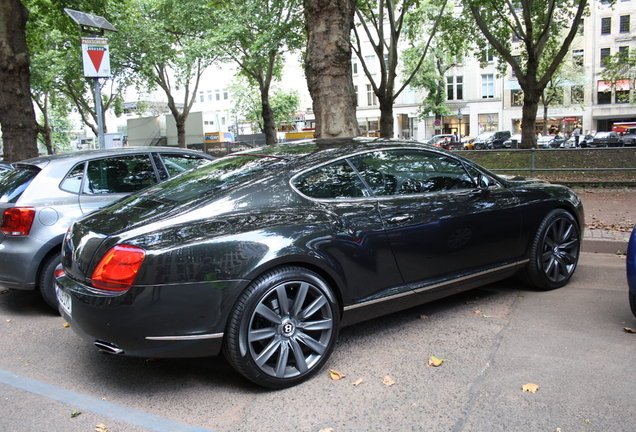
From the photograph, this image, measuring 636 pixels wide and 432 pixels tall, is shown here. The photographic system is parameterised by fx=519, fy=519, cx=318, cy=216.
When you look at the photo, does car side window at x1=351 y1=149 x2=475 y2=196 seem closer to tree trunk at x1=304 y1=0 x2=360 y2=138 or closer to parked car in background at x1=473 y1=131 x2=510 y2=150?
tree trunk at x1=304 y1=0 x2=360 y2=138

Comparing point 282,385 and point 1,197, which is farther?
point 1,197

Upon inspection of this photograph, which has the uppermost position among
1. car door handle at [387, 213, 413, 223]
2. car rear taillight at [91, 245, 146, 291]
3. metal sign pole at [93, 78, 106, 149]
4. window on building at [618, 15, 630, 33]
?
window on building at [618, 15, 630, 33]

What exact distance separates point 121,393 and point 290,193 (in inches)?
65.8

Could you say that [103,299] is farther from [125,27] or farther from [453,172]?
[125,27]

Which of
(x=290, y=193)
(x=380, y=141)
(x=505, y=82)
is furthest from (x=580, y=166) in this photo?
(x=505, y=82)

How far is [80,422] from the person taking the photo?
2.94m

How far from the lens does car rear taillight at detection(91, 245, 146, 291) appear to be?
2.91 meters

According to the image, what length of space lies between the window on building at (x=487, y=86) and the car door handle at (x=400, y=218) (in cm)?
5565

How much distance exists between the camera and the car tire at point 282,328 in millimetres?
3059

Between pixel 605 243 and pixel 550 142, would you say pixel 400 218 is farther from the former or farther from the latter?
pixel 550 142

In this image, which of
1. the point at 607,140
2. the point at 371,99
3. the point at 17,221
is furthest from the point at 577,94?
the point at 17,221

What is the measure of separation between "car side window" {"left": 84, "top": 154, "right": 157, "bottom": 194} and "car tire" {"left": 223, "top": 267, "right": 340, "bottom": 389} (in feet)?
9.61

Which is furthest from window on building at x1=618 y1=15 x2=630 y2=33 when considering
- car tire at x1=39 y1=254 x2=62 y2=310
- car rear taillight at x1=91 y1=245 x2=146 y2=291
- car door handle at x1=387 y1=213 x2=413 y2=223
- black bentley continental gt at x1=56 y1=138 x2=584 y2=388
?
car rear taillight at x1=91 y1=245 x2=146 y2=291

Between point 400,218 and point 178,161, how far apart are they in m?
3.31
